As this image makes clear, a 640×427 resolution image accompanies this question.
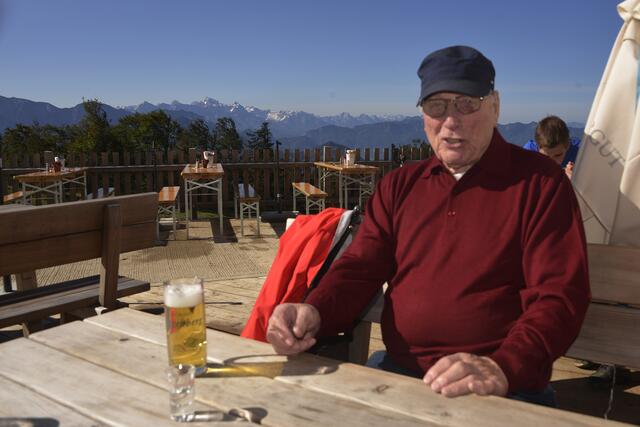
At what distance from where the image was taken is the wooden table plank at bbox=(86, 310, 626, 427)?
3.69 ft

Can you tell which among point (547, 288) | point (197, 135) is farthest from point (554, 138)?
point (197, 135)

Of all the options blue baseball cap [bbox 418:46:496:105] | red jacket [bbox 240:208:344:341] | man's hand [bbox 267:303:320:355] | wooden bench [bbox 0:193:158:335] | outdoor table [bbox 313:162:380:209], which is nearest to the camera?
man's hand [bbox 267:303:320:355]

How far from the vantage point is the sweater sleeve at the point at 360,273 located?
1.81 metres

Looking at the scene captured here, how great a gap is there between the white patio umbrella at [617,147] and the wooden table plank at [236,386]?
1.41 meters

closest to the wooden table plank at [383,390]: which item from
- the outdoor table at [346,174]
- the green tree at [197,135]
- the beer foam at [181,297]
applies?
the beer foam at [181,297]

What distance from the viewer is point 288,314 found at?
5.30ft

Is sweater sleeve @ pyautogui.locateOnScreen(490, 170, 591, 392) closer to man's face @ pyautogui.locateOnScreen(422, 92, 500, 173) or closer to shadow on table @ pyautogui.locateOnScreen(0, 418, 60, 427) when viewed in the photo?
man's face @ pyautogui.locateOnScreen(422, 92, 500, 173)

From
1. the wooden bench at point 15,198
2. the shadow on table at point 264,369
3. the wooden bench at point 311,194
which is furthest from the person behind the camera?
the wooden bench at point 15,198

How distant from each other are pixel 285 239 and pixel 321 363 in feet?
4.15

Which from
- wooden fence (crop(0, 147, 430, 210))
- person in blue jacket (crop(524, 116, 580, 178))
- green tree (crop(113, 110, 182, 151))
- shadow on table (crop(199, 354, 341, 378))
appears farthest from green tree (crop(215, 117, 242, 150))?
shadow on table (crop(199, 354, 341, 378))

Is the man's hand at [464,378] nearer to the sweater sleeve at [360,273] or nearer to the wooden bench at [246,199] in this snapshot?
the sweater sleeve at [360,273]

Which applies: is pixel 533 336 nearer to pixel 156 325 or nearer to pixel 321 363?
pixel 321 363

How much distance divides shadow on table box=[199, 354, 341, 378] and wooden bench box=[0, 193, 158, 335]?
63.2 inches

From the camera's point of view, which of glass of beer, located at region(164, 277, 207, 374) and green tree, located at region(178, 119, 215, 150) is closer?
glass of beer, located at region(164, 277, 207, 374)
